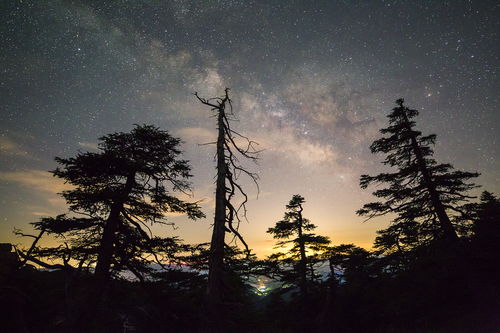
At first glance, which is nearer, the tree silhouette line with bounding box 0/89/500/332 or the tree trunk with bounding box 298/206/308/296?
the tree silhouette line with bounding box 0/89/500/332

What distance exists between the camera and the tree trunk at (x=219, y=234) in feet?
18.5

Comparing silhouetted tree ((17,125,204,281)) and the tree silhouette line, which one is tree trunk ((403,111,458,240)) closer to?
the tree silhouette line

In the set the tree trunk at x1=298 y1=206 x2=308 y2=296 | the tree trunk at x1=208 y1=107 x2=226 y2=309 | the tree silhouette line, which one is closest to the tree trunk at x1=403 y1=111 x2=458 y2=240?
the tree silhouette line

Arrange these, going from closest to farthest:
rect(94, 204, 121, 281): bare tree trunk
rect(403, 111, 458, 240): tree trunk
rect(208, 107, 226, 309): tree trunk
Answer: rect(208, 107, 226, 309): tree trunk, rect(94, 204, 121, 281): bare tree trunk, rect(403, 111, 458, 240): tree trunk

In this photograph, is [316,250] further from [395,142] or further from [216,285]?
[216,285]

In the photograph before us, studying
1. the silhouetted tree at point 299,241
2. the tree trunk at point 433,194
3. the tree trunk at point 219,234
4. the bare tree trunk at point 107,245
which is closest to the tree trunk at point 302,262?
the silhouetted tree at point 299,241

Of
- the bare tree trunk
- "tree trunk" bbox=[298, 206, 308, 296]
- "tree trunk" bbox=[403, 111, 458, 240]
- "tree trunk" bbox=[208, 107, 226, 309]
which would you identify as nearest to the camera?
"tree trunk" bbox=[208, 107, 226, 309]

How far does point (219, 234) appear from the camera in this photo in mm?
6129

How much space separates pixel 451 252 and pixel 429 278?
65.6 inches

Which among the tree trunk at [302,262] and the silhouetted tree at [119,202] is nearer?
the silhouetted tree at [119,202]

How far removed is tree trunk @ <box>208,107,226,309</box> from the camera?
222 inches

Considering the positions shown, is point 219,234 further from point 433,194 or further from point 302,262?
point 302,262

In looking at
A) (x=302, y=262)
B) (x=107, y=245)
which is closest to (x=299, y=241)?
(x=302, y=262)

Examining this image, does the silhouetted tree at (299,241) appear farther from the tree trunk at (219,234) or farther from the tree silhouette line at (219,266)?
the tree trunk at (219,234)
